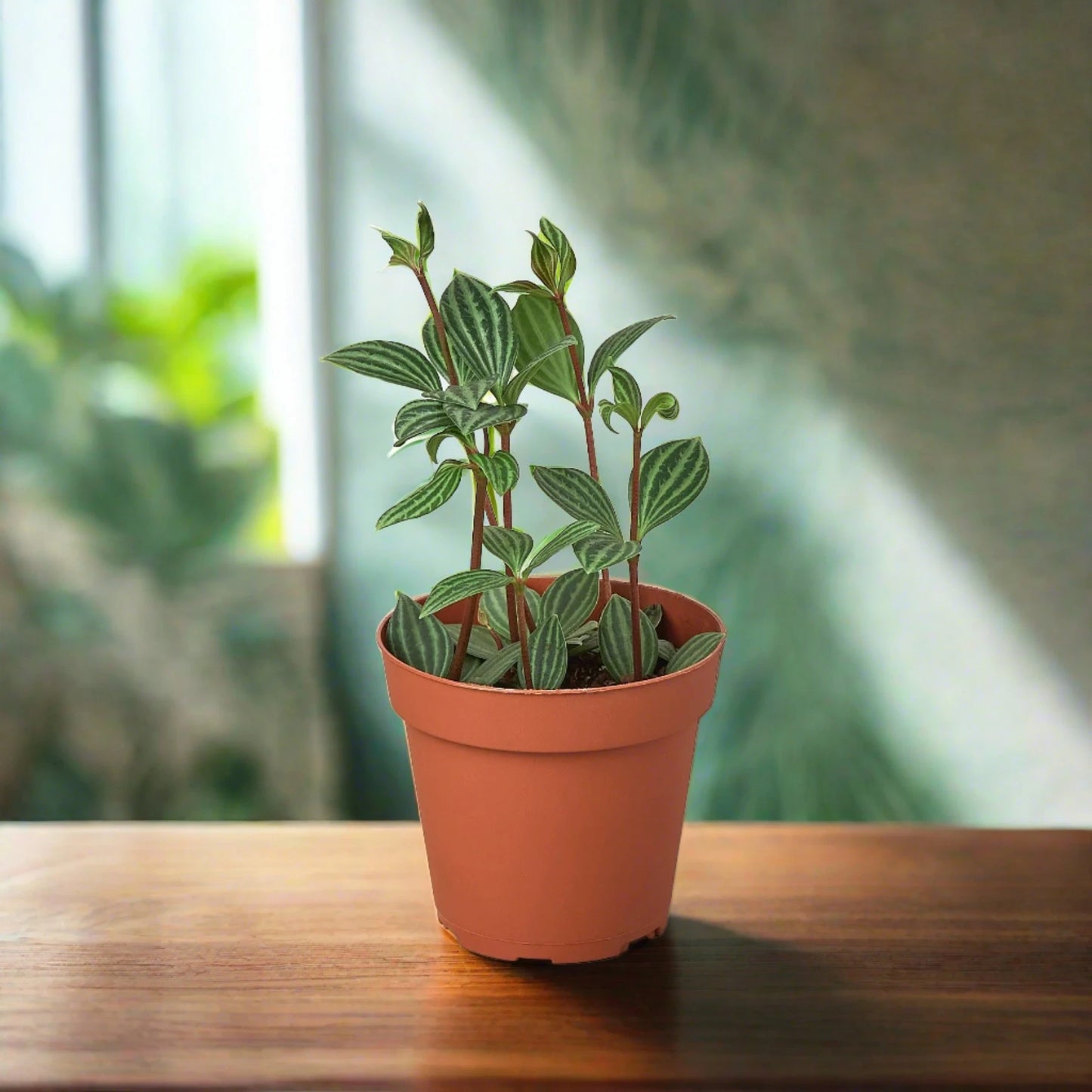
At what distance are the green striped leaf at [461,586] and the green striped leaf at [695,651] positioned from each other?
0.42ft

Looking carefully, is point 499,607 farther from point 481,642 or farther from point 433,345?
point 433,345

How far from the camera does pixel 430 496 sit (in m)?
0.66

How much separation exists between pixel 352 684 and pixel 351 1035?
1352mm

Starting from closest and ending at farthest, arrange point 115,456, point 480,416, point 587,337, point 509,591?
point 480,416 < point 509,591 < point 587,337 < point 115,456

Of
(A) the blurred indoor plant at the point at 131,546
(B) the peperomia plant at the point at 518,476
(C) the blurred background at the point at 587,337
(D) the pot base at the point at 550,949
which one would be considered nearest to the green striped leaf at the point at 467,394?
(B) the peperomia plant at the point at 518,476

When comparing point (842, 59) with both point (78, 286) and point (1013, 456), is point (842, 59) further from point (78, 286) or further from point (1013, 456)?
point (78, 286)

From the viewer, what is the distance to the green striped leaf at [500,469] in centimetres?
64

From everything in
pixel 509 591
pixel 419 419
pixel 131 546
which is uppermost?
pixel 419 419

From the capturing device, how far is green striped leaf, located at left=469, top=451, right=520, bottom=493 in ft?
2.11

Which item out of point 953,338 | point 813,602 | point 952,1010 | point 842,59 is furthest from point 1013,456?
point 952,1010

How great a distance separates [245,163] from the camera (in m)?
1.92

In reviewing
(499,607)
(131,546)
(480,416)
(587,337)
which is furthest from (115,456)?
(480,416)

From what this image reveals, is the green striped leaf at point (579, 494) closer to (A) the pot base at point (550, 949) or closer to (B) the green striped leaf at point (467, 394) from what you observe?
(B) the green striped leaf at point (467, 394)

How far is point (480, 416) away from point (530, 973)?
326 millimetres
